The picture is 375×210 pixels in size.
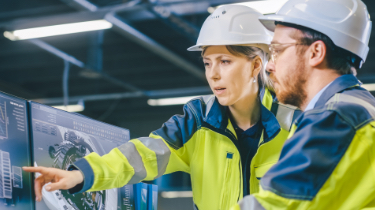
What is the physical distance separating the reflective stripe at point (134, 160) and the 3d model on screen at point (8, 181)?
0.39m

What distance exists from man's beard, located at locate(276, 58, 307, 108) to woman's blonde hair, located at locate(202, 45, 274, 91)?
501mm

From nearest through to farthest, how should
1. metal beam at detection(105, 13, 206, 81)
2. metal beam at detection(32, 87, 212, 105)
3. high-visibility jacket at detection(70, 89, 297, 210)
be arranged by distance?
1. high-visibility jacket at detection(70, 89, 297, 210)
2. metal beam at detection(105, 13, 206, 81)
3. metal beam at detection(32, 87, 212, 105)

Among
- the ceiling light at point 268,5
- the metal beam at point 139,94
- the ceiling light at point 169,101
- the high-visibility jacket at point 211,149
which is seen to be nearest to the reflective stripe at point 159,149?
the high-visibility jacket at point 211,149

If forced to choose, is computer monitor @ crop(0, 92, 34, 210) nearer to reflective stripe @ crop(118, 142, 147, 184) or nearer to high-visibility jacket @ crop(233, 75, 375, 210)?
reflective stripe @ crop(118, 142, 147, 184)

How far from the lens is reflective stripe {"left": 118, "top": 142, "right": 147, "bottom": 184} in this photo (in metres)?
1.59

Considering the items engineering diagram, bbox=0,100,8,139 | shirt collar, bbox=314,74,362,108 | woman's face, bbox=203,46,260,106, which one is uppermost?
woman's face, bbox=203,46,260,106

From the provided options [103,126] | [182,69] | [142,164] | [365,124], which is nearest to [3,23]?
[182,69]

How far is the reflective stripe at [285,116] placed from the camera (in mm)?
1786

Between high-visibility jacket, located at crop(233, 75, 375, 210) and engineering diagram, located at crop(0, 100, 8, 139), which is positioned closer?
high-visibility jacket, located at crop(233, 75, 375, 210)

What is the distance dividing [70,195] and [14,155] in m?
0.30

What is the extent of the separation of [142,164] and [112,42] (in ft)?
17.3

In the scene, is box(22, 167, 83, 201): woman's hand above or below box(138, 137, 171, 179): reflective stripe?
below

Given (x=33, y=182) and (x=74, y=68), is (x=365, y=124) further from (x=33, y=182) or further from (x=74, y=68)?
(x=74, y=68)

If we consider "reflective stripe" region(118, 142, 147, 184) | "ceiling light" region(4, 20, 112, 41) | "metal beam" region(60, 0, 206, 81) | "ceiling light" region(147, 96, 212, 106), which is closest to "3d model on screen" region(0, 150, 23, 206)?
"reflective stripe" region(118, 142, 147, 184)
